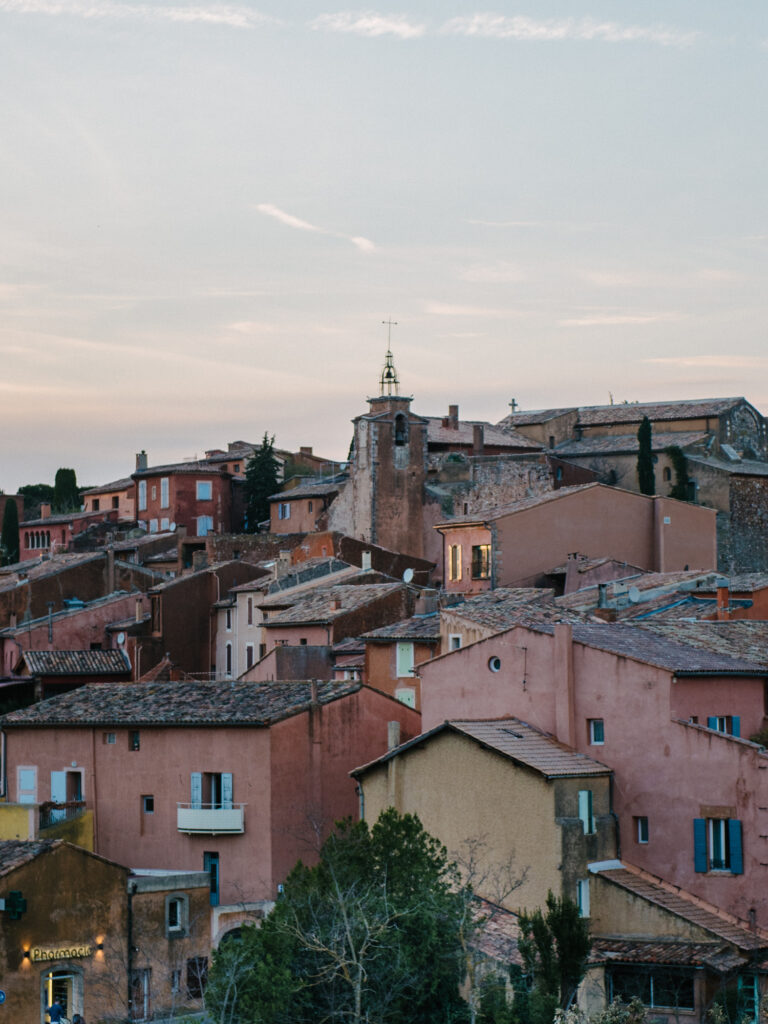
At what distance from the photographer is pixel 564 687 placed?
122 ft

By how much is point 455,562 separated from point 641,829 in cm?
2573

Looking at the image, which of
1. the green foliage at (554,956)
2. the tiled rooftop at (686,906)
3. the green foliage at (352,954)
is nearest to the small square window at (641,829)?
the tiled rooftop at (686,906)

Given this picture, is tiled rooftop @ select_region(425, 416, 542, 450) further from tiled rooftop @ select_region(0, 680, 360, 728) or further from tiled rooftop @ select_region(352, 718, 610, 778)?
tiled rooftop @ select_region(352, 718, 610, 778)

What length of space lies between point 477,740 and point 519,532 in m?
24.1

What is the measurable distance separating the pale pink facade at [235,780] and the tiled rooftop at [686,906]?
8.76m

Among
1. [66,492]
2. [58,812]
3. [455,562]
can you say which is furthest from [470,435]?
[58,812]

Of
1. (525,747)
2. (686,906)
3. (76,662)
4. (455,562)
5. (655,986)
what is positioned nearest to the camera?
(655,986)

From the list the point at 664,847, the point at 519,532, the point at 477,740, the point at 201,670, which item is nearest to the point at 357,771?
the point at 477,740

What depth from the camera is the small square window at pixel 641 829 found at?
116 feet

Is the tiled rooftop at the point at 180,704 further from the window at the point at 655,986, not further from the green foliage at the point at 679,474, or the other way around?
the green foliage at the point at 679,474

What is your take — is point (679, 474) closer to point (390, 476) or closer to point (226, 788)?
point (390, 476)

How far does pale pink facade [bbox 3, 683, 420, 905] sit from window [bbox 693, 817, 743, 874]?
9760mm

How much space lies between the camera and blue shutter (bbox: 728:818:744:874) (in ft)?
112

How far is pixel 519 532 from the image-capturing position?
59094 mm
